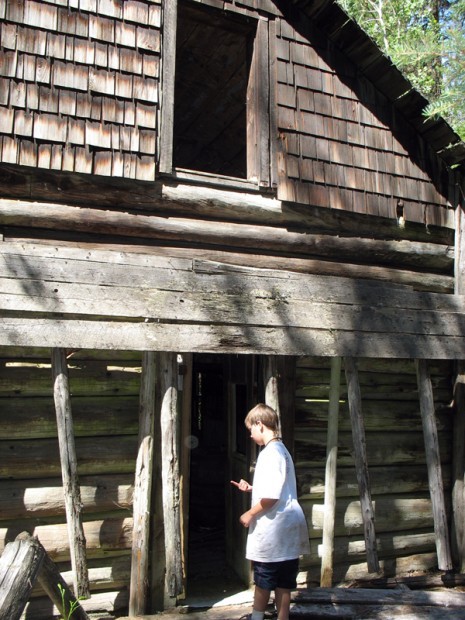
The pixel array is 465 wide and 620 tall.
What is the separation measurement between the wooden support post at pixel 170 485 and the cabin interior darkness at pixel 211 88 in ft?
12.2

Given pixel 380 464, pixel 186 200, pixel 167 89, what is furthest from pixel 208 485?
pixel 167 89

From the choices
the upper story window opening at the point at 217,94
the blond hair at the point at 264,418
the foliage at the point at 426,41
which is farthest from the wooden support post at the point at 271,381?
the foliage at the point at 426,41

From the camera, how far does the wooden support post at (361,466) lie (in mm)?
5062

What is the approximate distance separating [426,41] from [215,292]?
8.83m

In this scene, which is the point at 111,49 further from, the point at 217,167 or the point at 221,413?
the point at 221,413

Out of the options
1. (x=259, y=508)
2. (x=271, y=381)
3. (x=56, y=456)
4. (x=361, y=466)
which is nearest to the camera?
(x=259, y=508)

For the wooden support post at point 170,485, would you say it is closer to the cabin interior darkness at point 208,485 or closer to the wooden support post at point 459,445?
the cabin interior darkness at point 208,485

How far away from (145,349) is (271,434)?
3.91 ft

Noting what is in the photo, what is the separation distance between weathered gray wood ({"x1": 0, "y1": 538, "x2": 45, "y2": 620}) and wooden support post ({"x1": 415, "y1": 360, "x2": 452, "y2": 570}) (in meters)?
3.81

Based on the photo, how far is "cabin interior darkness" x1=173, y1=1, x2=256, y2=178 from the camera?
20.0 feet

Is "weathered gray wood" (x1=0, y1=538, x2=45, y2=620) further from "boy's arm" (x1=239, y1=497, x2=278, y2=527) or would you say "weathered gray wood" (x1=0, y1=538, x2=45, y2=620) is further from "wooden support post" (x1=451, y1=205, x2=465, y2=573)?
"wooden support post" (x1=451, y1=205, x2=465, y2=573)

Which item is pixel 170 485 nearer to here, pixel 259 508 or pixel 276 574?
pixel 259 508

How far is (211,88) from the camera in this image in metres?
8.16

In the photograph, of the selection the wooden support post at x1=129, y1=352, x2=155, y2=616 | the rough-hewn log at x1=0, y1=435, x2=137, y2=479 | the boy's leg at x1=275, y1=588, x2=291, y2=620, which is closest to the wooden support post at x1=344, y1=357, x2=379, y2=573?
the boy's leg at x1=275, y1=588, x2=291, y2=620
